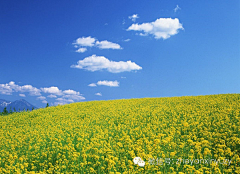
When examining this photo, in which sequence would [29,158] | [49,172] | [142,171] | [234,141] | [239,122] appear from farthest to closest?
1. [239,122]
2. [29,158]
3. [234,141]
4. [49,172]
5. [142,171]

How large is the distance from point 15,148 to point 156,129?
8.44 metres

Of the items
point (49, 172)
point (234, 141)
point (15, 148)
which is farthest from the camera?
point (15, 148)

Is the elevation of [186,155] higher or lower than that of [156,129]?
lower

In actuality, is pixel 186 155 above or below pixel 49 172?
above

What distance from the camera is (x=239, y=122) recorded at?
33.8ft

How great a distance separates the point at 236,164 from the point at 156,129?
508cm

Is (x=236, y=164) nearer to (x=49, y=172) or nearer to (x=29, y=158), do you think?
(x=49, y=172)

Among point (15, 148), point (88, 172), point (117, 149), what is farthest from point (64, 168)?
point (15, 148)

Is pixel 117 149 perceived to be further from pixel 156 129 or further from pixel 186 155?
pixel 156 129

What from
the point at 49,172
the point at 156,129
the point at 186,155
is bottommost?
the point at 49,172

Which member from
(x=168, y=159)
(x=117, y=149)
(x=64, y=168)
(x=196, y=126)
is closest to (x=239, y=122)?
(x=196, y=126)

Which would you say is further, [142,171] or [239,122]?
[239,122]

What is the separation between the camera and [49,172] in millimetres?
6969

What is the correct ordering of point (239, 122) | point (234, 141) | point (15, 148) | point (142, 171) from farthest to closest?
point (15, 148) → point (239, 122) → point (234, 141) → point (142, 171)
